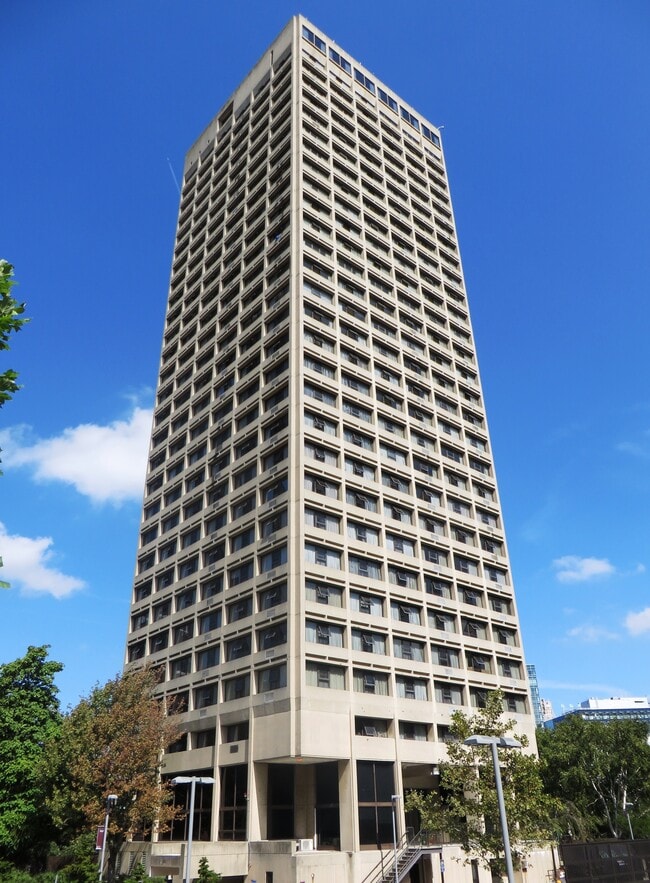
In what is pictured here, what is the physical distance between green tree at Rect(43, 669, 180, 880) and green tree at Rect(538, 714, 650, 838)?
137 feet

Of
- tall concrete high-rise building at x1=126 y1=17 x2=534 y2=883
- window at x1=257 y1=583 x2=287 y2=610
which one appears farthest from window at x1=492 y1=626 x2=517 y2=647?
window at x1=257 y1=583 x2=287 y2=610

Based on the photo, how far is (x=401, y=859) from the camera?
41.5m

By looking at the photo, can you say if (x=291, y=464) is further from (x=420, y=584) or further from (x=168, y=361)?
(x=168, y=361)

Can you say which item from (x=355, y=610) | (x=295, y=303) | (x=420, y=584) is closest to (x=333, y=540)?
(x=355, y=610)

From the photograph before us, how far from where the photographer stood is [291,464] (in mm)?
50719

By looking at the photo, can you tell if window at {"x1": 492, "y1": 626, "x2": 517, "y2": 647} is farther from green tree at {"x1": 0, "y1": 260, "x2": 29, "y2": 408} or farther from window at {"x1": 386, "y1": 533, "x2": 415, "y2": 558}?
green tree at {"x1": 0, "y1": 260, "x2": 29, "y2": 408}

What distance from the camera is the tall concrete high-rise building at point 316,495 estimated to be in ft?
147

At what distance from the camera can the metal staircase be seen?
40188 millimetres

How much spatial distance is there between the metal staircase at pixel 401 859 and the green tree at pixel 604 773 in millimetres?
30984

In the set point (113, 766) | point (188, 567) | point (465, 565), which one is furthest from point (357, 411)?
point (113, 766)

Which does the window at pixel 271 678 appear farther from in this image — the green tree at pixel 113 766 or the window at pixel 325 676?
the green tree at pixel 113 766

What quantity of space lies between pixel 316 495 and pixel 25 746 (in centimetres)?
3003

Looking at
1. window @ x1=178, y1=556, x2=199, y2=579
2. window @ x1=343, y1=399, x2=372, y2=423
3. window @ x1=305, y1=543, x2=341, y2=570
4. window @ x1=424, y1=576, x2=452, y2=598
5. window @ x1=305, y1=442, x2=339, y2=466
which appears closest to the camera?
window @ x1=305, y1=543, x2=341, y2=570

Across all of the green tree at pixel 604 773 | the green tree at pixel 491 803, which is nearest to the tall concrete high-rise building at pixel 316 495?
the green tree at pixel 491 803
